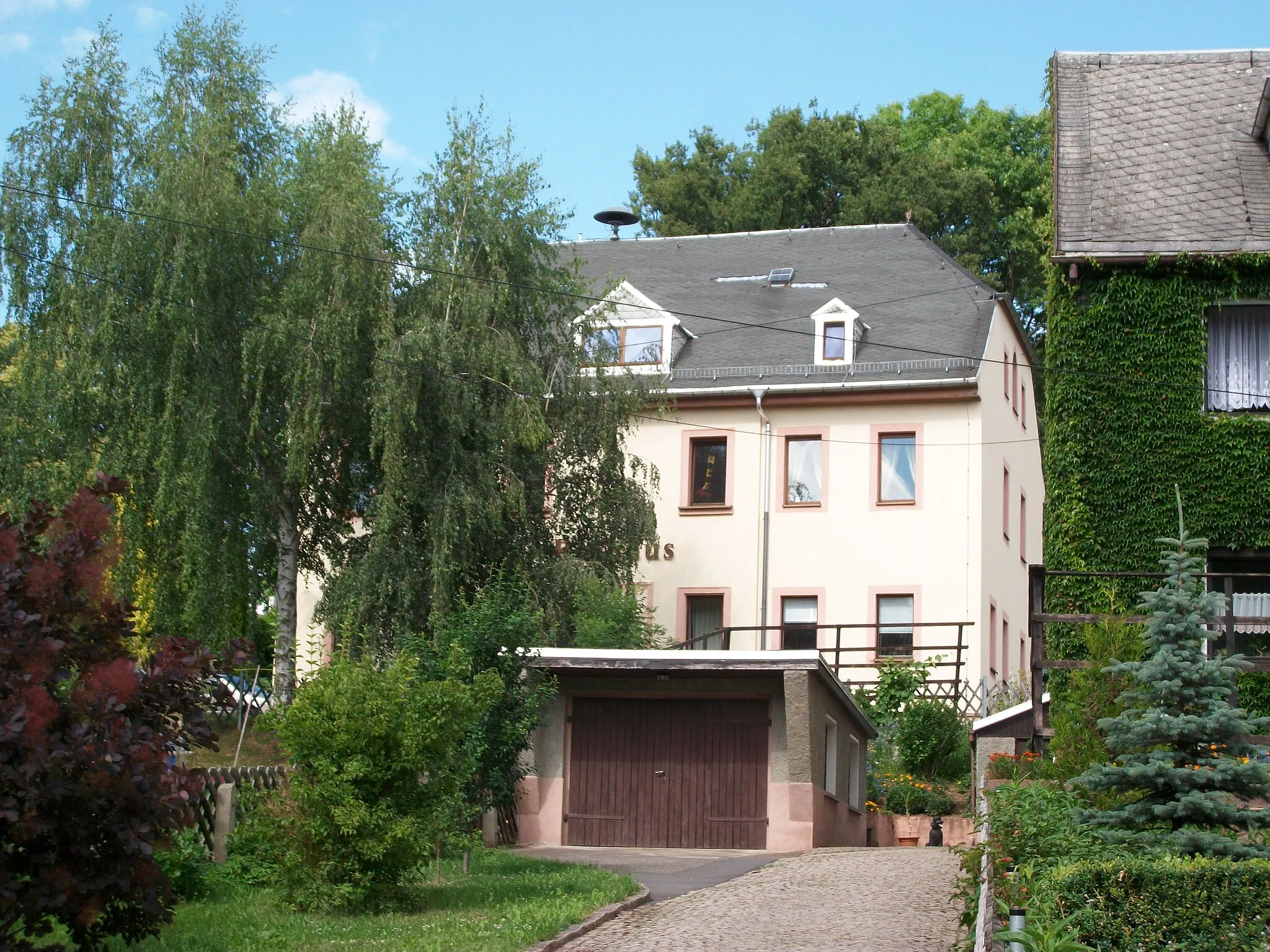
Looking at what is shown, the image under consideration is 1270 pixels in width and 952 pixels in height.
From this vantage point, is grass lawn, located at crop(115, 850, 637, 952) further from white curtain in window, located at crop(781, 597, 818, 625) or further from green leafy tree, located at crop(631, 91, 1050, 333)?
green leafy tree, located at crop(631, 91, 1050, 333)

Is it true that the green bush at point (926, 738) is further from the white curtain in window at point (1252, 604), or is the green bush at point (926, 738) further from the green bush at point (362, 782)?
the green bush at point (362, 782)

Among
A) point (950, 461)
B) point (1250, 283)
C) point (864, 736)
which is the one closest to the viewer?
point (1250, 283)

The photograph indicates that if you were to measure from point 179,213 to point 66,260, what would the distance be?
2046 millimetres

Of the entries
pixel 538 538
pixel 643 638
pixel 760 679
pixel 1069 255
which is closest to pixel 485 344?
pixel 538 538

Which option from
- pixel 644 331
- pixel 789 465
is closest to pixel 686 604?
pixel 789 465

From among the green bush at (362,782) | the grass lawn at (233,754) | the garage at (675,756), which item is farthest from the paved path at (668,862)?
the grass lawn at (233,754)

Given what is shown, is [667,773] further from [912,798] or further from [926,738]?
[926,738]

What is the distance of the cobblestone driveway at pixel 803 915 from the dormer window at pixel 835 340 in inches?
717

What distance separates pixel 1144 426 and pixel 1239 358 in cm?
153

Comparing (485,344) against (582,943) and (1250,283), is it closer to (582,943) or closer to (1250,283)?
(1250,283)

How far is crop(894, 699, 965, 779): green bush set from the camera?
28.8 m

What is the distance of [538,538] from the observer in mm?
27500

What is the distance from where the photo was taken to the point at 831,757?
2302cm

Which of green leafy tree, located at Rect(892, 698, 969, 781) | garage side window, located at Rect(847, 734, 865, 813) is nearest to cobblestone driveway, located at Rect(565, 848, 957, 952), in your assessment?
garage side window, located at Rect(847, 734, 865, 813)
